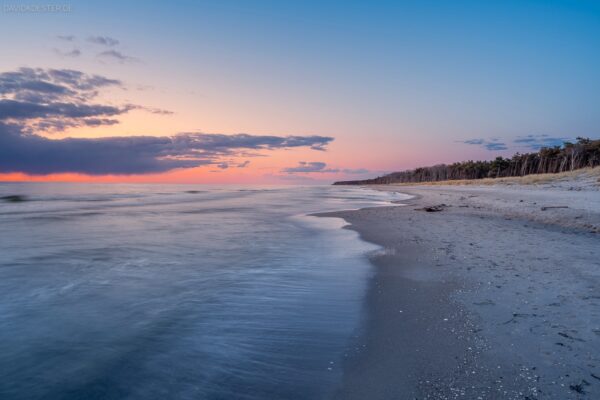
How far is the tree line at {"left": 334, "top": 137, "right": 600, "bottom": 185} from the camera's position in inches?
2731

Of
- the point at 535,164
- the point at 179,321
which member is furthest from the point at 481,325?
the point at 535,164

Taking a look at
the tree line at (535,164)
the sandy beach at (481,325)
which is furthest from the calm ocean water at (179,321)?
the tree line at (535,164)

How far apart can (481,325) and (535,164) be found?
102 metres

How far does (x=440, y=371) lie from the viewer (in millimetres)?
3383

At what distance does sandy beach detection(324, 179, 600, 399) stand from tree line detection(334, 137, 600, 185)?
250ft

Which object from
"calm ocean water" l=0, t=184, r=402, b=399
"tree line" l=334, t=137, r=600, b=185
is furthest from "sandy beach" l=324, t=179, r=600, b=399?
"tree line" l=334, t=137, r=600, b=185

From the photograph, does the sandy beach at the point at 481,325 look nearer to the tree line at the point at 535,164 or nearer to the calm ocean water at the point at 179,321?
the calm ocean water at the point at 179,321

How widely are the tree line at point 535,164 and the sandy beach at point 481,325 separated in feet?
250

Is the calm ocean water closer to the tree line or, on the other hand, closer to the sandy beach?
the sandy beach

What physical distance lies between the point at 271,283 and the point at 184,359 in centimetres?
321

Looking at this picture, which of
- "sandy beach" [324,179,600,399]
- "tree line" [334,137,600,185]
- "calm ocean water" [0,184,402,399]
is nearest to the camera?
"sandy beach" [324,179,600,399]

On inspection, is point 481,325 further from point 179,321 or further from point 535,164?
point 535,164

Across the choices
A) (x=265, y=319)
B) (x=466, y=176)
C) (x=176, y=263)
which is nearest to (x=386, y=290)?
(x=265, y=319)

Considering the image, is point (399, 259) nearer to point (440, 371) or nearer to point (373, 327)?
point (373, 327)
